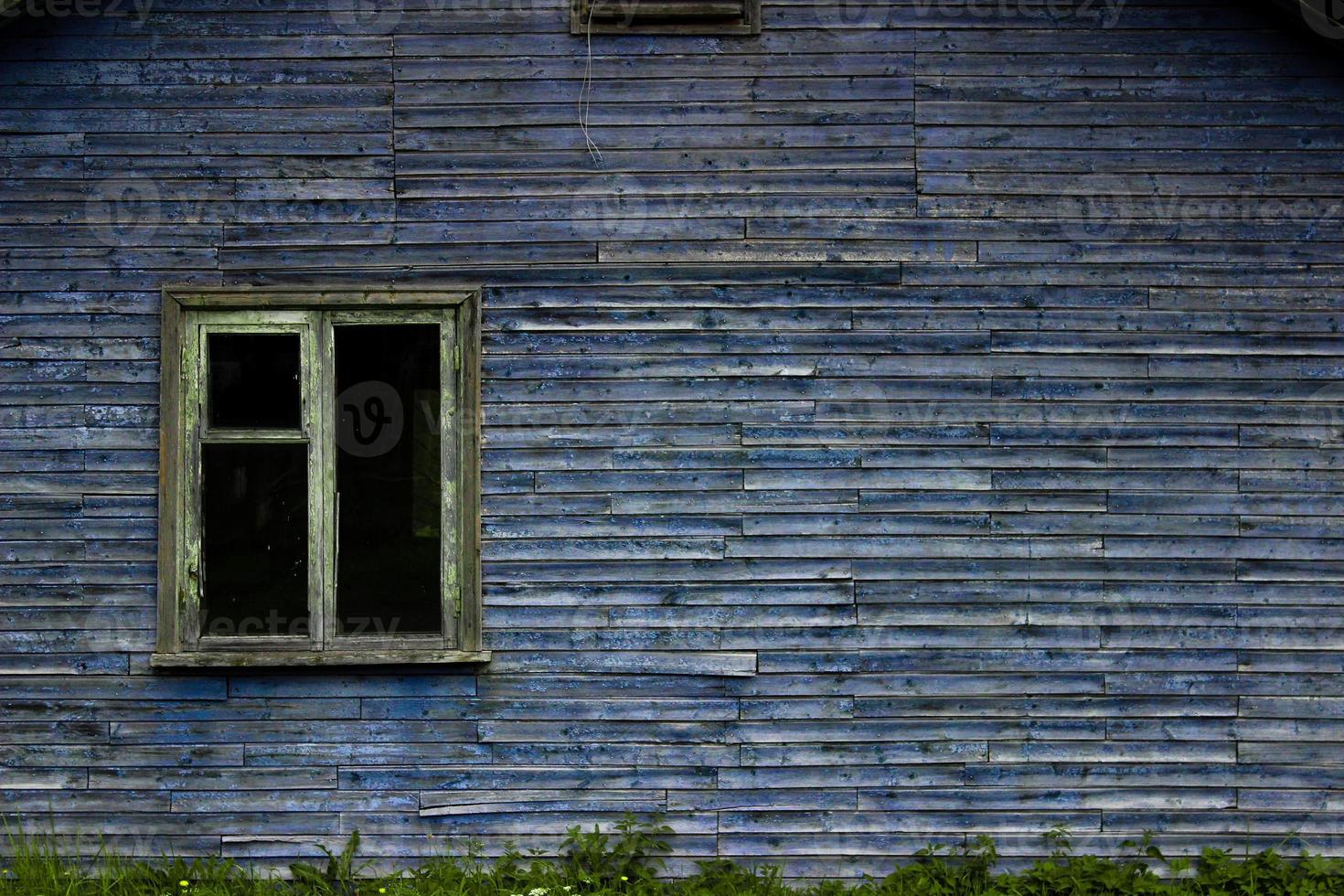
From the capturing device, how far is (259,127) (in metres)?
4.70

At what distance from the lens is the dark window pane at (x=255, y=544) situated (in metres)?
4.71

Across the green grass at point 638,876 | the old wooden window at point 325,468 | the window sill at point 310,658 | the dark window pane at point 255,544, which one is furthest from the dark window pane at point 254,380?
the green grass at point 638,876

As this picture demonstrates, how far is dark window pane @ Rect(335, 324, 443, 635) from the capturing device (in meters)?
4.71

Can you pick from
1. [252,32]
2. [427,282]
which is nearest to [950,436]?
[427,282]

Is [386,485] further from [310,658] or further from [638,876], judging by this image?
[638,876]

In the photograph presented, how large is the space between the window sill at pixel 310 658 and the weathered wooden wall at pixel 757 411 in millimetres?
113

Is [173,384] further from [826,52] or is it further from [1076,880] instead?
[1076,880]

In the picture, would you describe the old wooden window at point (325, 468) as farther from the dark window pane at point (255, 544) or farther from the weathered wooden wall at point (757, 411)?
the weathered wooden wall at point (757, 411)

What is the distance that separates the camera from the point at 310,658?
4.59 meters

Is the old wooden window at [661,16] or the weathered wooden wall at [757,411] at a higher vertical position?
the old wooden window at [661,16]

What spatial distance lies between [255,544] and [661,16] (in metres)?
2.98

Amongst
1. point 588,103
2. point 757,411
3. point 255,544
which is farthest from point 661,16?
point 255,544

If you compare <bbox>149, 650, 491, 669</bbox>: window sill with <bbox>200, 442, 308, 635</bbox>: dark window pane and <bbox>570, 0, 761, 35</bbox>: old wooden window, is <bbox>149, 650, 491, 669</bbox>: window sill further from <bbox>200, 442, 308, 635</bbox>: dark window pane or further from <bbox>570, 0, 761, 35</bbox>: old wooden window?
<bbox>570, 0, 761, 35</bbox>: old wooden window

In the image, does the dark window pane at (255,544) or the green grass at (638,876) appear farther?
the dark window pane at (255,544)
